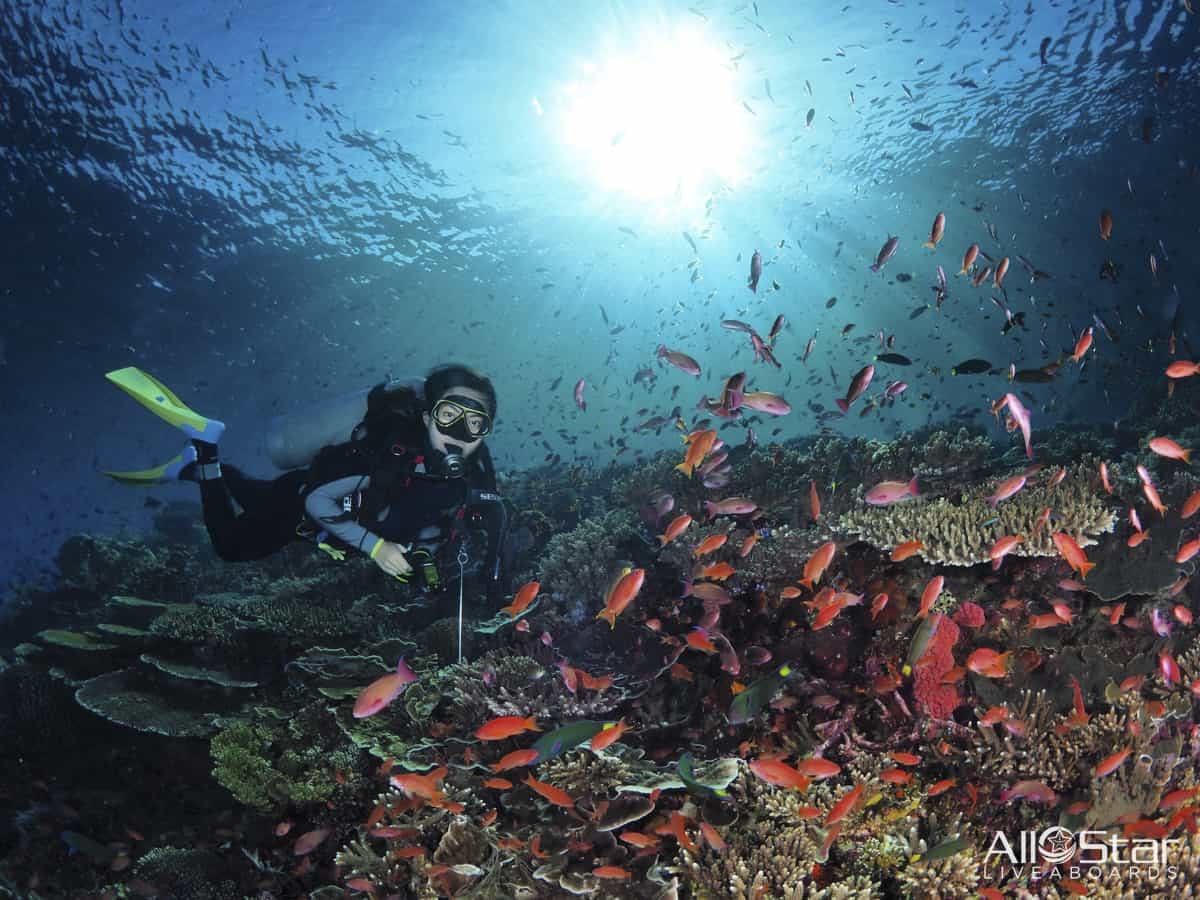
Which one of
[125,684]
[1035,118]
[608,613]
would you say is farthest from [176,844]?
[1035,118]

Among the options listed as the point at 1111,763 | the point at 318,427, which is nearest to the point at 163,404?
the point at 318,427

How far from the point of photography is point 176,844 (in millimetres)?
4582

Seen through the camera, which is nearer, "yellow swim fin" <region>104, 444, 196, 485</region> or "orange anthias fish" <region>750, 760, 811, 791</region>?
"orange anthias fish" <region>750, 760, 811, 791</region>

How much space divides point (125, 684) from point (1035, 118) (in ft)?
103

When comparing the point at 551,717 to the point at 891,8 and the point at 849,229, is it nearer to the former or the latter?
the point at 891,8

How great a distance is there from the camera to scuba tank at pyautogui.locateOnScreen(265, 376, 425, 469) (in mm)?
6648

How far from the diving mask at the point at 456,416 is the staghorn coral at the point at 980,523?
151 inches

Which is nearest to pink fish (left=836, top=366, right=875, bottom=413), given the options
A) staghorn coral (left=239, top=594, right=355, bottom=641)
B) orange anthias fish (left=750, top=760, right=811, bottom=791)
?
orange anthias fish (left=750, top=760, right=811, bottom=791)

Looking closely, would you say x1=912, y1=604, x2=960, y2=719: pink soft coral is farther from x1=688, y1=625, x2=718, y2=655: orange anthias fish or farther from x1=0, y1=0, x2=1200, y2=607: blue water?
x1=0, y1=0, x2=1200, y2=607: blue water

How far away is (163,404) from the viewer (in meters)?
6.73

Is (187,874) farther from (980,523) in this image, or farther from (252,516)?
(980,523)

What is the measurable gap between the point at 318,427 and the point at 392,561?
224 cm

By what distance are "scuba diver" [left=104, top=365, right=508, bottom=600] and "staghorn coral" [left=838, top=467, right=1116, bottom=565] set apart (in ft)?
12.6

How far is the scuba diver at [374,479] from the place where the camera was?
5.81 m
